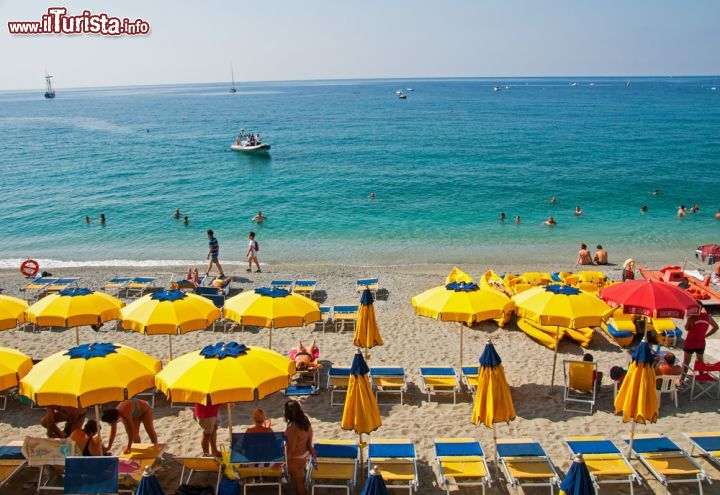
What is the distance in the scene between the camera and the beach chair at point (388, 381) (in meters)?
10.0

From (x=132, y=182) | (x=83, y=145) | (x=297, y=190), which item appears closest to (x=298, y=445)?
(x=297, y=190)

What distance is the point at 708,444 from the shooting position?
761 cm

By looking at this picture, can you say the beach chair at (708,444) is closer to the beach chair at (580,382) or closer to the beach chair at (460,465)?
the beach chair at (580,382)

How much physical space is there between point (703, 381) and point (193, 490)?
9.24m

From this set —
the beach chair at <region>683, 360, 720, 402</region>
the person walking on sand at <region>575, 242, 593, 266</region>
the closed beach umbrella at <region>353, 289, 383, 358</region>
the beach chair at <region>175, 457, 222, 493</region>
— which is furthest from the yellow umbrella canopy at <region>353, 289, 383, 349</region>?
the person walking on sand at <region>575, 242, 593, 266</region>

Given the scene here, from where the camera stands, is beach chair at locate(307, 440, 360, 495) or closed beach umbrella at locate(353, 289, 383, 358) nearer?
beach chair at locate(307, 440, 360, 495)

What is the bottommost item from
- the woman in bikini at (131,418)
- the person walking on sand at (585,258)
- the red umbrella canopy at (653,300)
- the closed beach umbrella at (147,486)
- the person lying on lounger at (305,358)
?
the person walking on sand at (585,258)

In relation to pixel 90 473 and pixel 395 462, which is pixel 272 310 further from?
pixel 90 473

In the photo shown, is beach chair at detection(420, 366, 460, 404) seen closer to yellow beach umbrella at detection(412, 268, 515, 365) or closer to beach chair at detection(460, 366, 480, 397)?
beach chair at detection(460, 366, 480, 397)

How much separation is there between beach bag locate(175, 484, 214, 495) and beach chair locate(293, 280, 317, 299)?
9.58 m

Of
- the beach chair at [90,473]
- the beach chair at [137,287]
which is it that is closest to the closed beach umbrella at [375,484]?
the beach chair at [90,473]

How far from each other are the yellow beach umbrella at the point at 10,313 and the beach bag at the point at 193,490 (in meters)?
5.44

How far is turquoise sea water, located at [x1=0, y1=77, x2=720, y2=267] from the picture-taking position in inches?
1057

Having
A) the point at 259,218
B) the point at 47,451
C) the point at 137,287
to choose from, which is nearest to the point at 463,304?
the point at 47,451
